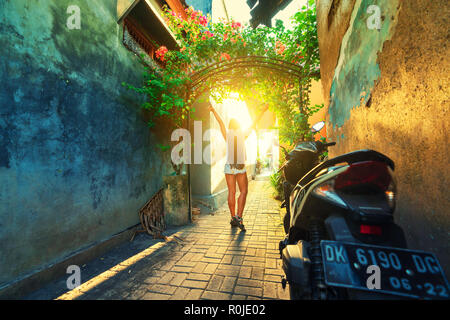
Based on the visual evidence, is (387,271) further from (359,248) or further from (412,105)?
(412,105)

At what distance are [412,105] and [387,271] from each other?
55.5 inches

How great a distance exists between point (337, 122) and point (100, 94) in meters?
3.91

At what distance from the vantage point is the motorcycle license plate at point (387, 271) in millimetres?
850

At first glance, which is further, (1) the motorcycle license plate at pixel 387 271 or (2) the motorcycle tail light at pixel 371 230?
(2) the motorcycle tail light at pixel 371 230

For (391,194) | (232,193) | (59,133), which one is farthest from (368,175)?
(59,133)

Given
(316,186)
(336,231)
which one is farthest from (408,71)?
(336,231)

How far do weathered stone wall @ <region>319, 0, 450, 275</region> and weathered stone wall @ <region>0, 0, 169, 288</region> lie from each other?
376 centimetres

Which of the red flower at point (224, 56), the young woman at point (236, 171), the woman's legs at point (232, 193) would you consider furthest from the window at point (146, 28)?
the woman's legs at point (232, 193)

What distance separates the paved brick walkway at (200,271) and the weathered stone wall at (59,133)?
73 cm

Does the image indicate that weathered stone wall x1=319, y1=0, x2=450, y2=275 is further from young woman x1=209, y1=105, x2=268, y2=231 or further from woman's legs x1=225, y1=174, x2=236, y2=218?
woman's legs x1=225, y1=174, x2=236, y2=218

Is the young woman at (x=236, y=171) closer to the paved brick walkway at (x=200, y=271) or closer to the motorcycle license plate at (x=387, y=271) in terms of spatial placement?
the paved brick walkway at (x=200, y=271)

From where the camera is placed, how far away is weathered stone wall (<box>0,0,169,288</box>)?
1.97 metres

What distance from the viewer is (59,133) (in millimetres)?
2416
